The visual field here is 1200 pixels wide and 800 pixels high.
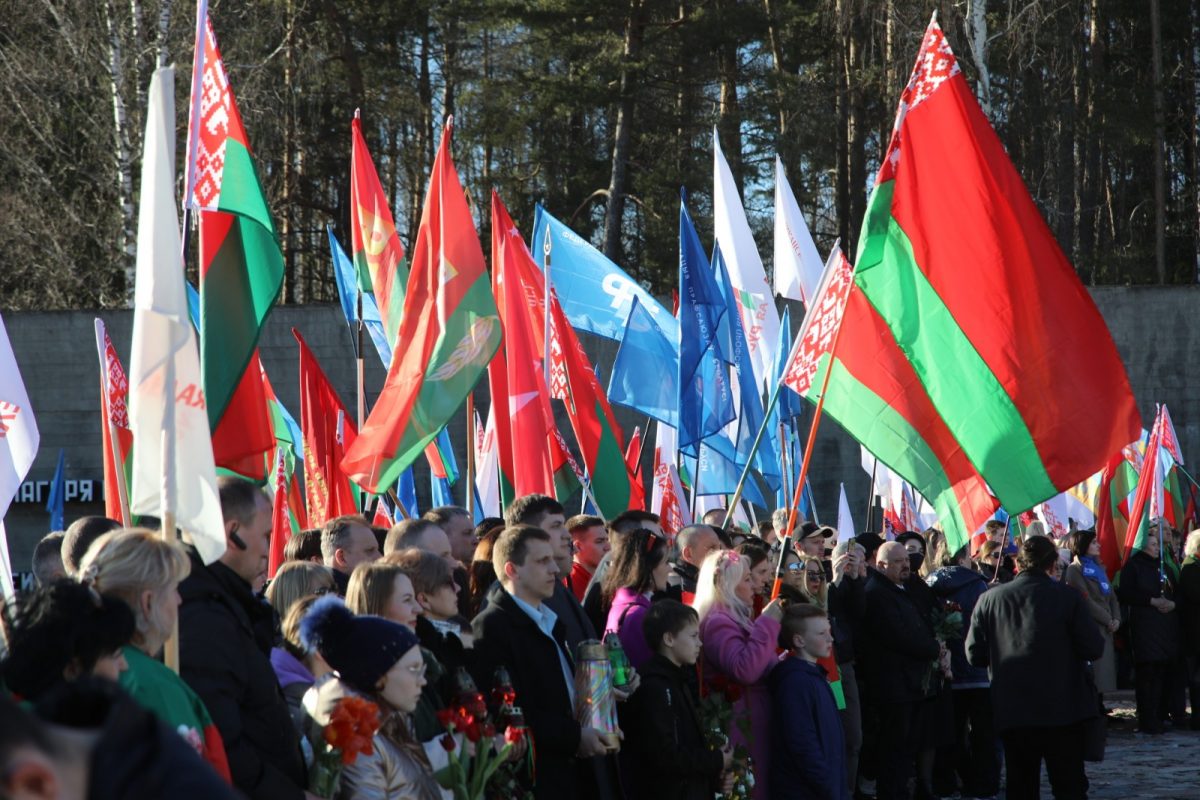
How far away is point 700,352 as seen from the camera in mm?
10125

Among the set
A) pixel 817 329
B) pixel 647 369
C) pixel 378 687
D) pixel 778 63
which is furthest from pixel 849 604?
pixel 778 63

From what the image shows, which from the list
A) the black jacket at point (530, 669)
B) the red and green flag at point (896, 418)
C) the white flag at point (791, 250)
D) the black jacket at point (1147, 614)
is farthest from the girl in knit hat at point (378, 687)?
the black jacket at point (1147, 614)

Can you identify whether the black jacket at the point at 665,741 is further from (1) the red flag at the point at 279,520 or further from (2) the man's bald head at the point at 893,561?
(2) the man's bald head at the point at 893,561

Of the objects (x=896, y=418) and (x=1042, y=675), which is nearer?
(x=896, y=418)

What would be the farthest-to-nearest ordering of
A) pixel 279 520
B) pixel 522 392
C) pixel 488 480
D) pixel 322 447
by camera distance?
pixel 488 480, pixel 322 447, pixel 279 520, pixel 522 392

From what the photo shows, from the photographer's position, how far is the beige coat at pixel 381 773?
4031 millimetres

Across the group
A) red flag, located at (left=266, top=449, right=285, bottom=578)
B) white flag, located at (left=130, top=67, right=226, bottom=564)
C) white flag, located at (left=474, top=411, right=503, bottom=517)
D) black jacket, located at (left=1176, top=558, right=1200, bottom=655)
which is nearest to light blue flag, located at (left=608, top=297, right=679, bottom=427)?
white flag, located at (left=474, top=411, right=503, bottom=517)

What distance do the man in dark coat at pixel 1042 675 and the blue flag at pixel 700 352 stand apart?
7.71ft

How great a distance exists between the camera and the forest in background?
2469cm

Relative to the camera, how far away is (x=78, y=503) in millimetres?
20406

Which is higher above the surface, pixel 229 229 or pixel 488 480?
pixel 229 229

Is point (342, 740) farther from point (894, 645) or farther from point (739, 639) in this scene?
point (894, 645)

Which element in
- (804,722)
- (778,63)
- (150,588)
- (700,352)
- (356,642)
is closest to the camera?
(150,588)

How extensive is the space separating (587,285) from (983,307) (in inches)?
216
